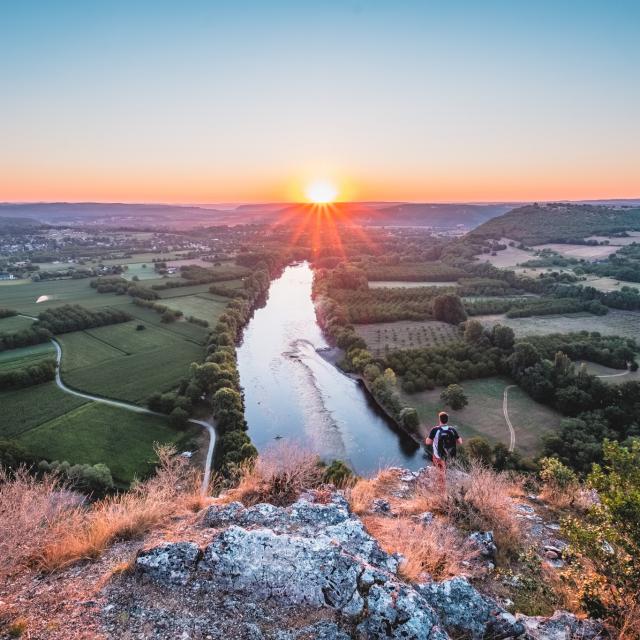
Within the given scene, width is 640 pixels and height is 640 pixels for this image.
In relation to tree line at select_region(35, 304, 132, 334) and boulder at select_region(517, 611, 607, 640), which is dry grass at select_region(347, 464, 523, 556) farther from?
tree line at select_region(35, 304, 132, 334)

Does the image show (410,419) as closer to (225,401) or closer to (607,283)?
(225,401)

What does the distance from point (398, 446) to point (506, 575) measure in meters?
33.0

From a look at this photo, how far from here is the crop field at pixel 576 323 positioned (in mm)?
72875

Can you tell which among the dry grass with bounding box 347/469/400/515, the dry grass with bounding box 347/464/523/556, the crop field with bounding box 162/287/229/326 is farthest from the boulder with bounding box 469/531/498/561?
the crop field with bounding box 162/287/229/326

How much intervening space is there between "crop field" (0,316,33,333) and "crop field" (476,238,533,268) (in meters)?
122

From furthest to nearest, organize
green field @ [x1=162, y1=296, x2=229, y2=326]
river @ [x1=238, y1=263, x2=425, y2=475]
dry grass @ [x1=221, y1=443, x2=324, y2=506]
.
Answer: green field @ [x1=162, y1=296, x2=229, y2=326], river @ [x1=238, y1=263, x2=425, y2=475], dry grass @ [x1=221, y1=443, x2=324, y2=506]

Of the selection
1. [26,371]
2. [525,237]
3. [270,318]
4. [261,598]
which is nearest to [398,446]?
[261,598]

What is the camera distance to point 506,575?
34.8 ft

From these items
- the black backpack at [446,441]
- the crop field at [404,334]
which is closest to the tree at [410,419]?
the crop field at [404,334]

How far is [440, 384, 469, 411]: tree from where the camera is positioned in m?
46.9

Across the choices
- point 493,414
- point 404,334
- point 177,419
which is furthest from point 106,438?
point 404,334

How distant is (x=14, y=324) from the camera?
72.4 meters

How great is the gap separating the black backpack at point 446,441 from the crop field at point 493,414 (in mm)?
29771

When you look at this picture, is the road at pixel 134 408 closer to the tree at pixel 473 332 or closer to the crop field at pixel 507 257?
the tree at pixel 473 332
